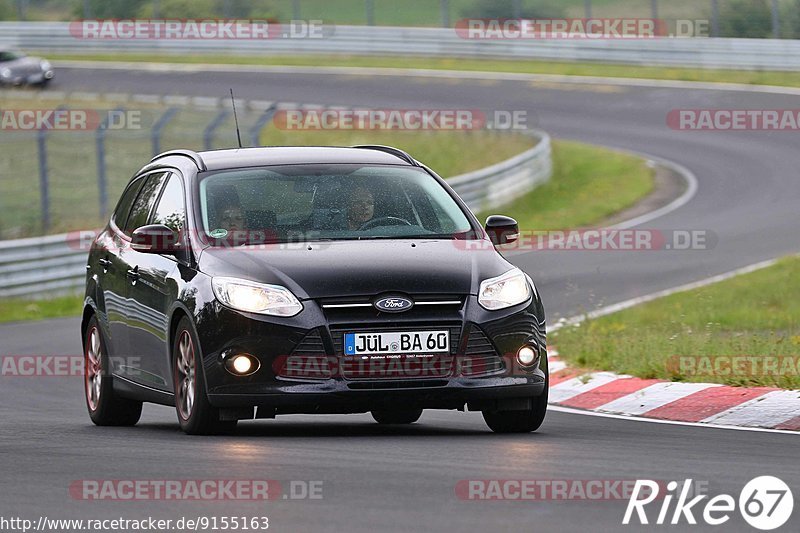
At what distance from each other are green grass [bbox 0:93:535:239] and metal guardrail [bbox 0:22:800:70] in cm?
1085

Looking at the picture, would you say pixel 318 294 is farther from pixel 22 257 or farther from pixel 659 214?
pixel 659 214

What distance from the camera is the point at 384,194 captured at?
988 cm

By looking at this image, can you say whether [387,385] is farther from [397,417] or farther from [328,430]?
[397,417]

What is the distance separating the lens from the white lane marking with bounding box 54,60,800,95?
132ft

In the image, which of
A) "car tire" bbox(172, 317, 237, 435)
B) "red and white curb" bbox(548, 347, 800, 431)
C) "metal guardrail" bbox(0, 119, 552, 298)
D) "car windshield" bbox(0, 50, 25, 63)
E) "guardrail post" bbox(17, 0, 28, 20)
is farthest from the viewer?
"guardrail post" bbox(17, 0, 28, 20)

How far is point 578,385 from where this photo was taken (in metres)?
12.0

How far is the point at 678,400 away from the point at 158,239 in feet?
11.3

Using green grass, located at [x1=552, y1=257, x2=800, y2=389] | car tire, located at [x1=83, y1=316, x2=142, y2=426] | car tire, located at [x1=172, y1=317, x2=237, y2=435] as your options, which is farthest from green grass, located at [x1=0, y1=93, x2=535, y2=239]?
car tire, located at [x1=172, y1=317, x2=237, y2=435]

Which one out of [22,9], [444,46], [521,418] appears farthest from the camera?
[22,9]

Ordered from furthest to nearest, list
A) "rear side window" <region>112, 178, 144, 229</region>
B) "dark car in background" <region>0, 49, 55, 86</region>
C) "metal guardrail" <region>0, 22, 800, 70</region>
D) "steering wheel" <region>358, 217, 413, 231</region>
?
"dark car in background" <region>0, 49, 55, 86</region> → "metal guardrail" <region>0, 22, 800, 70</region> → "rear side window" <region>112, 178, 144, 229</region> → "steering wheel" <region>358, 217, 413, 231</region>

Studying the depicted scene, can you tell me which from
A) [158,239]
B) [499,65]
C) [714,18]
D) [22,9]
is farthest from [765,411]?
[22,9]

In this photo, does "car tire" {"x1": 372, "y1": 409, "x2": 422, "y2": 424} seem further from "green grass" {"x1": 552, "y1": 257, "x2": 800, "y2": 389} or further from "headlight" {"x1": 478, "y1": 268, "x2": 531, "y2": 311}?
"green grass" {"x1": 552, "y1": 257, "x2": 800, "y2": 389}

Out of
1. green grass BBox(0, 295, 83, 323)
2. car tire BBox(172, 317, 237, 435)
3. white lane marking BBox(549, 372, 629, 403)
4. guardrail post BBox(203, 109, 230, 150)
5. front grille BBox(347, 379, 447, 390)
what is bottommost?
green grass BBox(0, 295, 83, 323)

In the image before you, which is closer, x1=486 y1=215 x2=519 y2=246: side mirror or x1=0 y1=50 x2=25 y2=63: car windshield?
x1=486 y1=215 x2=519 y2=246: side mirror
